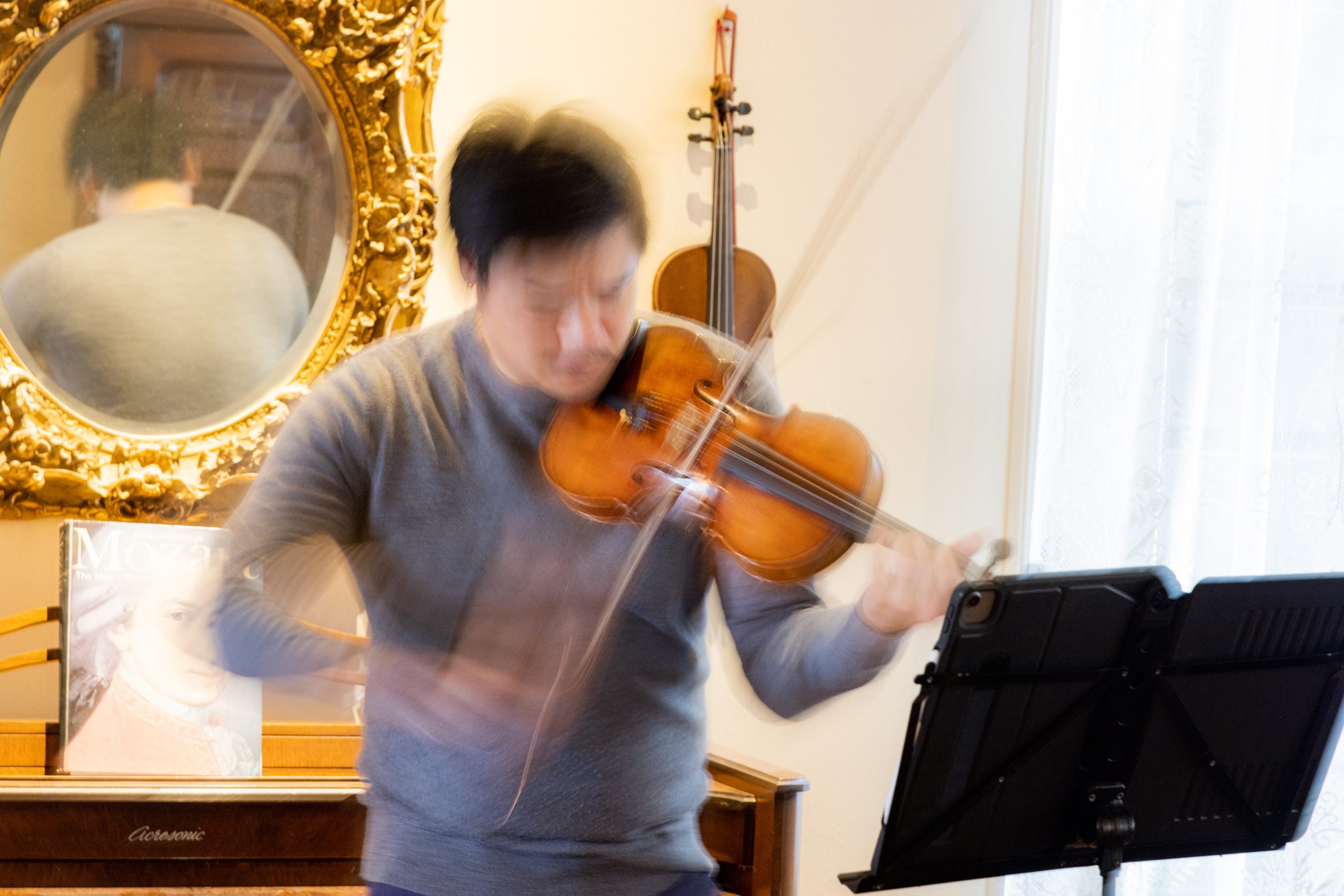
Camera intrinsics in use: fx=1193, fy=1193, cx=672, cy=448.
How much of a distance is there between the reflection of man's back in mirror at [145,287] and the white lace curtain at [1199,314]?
4.39ft

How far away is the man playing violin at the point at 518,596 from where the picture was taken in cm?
105

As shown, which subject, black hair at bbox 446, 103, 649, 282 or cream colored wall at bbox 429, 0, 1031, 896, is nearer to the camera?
black hair at bbox 446, 103, 649, 282

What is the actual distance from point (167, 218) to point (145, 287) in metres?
0.11

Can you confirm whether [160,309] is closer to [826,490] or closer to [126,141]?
[126,141]

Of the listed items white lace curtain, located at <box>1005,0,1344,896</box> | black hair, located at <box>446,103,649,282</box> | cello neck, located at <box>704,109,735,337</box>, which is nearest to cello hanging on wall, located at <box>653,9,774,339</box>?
cello neck, located at <box>704,109,735,337</box>

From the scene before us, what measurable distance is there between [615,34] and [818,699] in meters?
1.31

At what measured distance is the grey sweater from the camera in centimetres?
105

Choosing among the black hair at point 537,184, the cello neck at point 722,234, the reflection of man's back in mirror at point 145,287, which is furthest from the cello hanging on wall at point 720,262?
the black hair at point 537,184

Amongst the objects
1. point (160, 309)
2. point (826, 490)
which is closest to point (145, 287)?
point (160, 309)

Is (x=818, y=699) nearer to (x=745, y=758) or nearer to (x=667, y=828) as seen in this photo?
(x=667, y=828)

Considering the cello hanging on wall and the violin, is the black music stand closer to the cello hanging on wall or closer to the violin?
the violin

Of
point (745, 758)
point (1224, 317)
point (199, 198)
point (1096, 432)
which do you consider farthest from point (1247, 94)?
point (199, 198)

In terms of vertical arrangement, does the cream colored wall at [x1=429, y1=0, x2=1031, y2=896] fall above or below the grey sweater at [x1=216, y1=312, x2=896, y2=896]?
above

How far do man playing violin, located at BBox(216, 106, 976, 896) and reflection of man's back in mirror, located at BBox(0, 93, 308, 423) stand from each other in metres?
0.73
